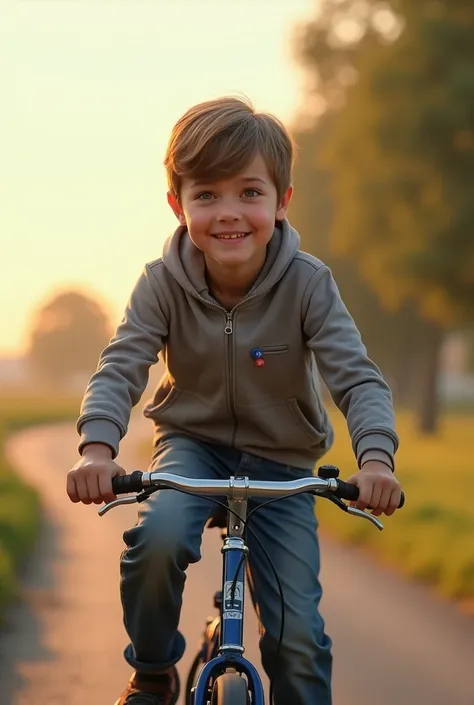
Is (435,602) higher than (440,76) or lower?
lower

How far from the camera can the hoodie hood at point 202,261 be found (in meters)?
3.48

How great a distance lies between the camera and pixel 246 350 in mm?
3461

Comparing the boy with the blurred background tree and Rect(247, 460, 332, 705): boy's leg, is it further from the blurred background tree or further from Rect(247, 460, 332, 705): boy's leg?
the blurred background tree

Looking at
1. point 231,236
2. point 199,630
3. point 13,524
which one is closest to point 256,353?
point 231,236

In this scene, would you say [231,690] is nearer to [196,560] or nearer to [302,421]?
[196,560]

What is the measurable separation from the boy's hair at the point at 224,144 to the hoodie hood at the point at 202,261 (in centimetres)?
17

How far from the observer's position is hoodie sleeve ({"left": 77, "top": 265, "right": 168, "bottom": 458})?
3162 millimetres

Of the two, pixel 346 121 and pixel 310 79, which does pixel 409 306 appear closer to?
pixel 310 79

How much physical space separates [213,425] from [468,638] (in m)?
2.76

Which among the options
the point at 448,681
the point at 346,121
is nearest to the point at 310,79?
the point at 346,121

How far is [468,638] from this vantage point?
5.77 meters

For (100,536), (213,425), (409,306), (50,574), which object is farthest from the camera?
(409,306)

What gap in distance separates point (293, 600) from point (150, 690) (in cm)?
50

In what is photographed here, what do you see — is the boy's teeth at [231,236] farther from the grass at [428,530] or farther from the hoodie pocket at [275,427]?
the grass at [428,530]
